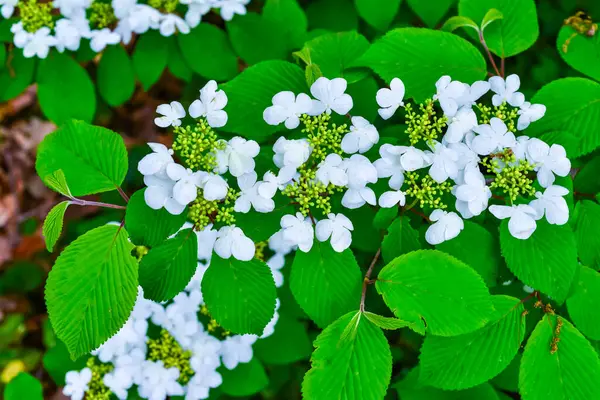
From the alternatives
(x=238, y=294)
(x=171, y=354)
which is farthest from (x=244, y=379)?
(x=238, y=294)

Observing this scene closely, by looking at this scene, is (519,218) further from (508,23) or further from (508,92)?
(508,23)

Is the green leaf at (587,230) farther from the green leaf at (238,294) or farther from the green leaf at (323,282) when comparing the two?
the green leaf at (238,294)

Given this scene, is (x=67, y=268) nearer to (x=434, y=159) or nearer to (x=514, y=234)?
(x=434, y=159)

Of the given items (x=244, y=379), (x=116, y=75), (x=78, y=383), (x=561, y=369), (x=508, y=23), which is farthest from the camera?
(x=116, y=75)

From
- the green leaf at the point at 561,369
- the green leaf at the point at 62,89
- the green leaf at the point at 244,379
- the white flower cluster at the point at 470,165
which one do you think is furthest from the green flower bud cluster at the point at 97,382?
the green leaf at the point at 561,369

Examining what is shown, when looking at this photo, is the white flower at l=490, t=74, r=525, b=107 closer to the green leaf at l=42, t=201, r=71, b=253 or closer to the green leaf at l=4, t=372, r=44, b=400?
the green leaf at l=42, t=201, r=71, b=253

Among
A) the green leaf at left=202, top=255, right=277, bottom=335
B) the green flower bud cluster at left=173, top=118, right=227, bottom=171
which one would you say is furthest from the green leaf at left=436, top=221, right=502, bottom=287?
the green flower bud cluster at left=173, top=118, right=227, bottom=171

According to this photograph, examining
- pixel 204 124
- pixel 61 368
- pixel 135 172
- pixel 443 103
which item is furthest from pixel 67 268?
pixel 135 172
